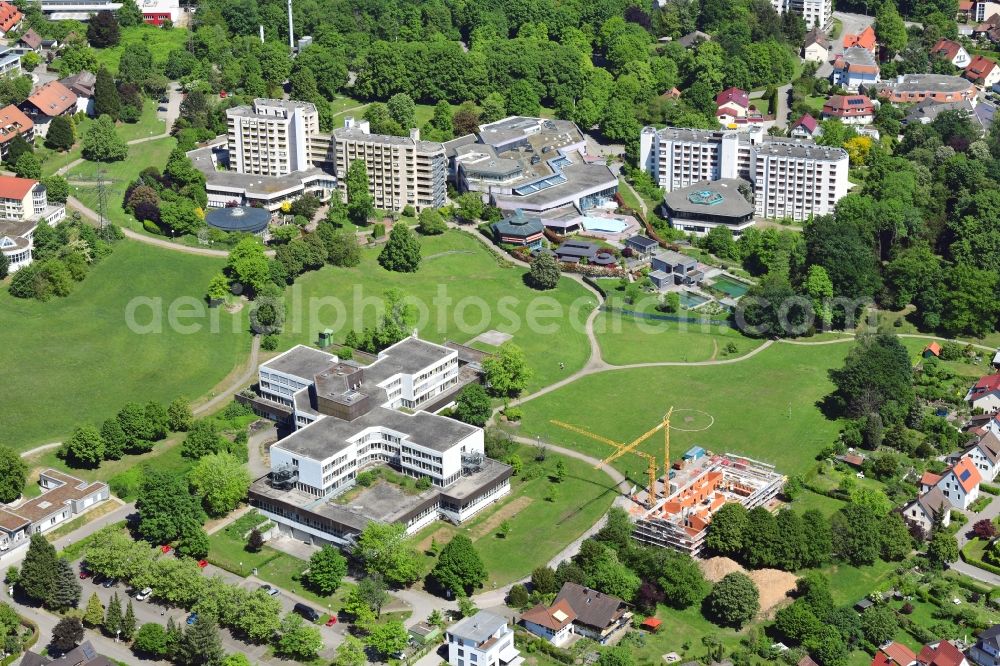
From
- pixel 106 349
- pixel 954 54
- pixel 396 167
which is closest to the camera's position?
pixel 106 349

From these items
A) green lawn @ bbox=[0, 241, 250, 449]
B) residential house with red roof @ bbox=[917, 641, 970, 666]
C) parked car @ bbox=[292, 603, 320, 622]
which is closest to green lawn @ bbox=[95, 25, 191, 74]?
green lawn @ bbox=[0, 241, 250, 449]

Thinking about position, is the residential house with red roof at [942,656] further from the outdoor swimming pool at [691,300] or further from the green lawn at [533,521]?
the outdoor swimming pool at [691,300]

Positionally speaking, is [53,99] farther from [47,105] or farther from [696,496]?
[696,496]

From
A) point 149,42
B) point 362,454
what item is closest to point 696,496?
point 362,454

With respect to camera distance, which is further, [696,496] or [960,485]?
[960,485]

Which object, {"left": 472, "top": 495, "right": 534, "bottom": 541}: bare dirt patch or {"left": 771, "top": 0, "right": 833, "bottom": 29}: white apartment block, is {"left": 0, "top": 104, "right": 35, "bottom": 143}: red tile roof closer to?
{"left": 472, "top": 495, "right": 534, "bottom": 541}: bare dirt patch

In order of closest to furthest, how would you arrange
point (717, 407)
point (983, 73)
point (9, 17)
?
point (717, 407)
point (9, 17)
point (983, 73)

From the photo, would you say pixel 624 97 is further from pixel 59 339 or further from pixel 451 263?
pixel 59 339
